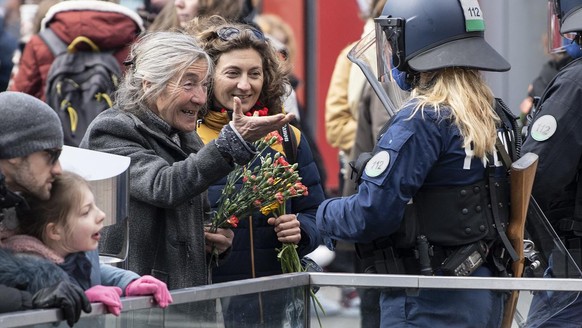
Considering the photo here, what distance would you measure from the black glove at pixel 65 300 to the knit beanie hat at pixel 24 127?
1.33 feet

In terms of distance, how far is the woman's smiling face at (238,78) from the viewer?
5.12 meters

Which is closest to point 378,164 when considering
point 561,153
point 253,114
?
point 253,114

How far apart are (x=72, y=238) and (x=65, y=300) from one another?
34 centimetres

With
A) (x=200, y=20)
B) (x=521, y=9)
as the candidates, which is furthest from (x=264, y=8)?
(x=200, y=20)

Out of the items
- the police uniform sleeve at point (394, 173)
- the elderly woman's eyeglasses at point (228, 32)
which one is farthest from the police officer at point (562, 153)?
the elderly woman's eyeglasses at point (228, 32)

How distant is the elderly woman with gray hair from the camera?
426 centimetres

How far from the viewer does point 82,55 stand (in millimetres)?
7090

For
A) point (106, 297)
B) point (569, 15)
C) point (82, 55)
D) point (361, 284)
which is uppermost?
point (569, 15)

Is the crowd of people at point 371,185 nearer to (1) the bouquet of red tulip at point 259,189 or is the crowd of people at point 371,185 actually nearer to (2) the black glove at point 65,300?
(1) the bouquet of red tulip at point 259,189

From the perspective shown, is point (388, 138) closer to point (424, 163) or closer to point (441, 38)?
point (424, 163)

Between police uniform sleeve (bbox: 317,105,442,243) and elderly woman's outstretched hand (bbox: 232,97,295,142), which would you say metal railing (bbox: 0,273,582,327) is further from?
elderly woman's outstretched hand (bbox: 232,97,295,142)

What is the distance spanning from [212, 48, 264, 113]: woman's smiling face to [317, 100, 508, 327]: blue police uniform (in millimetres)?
870

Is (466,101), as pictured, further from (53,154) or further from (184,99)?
(53,154)

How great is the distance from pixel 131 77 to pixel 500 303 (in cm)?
143
